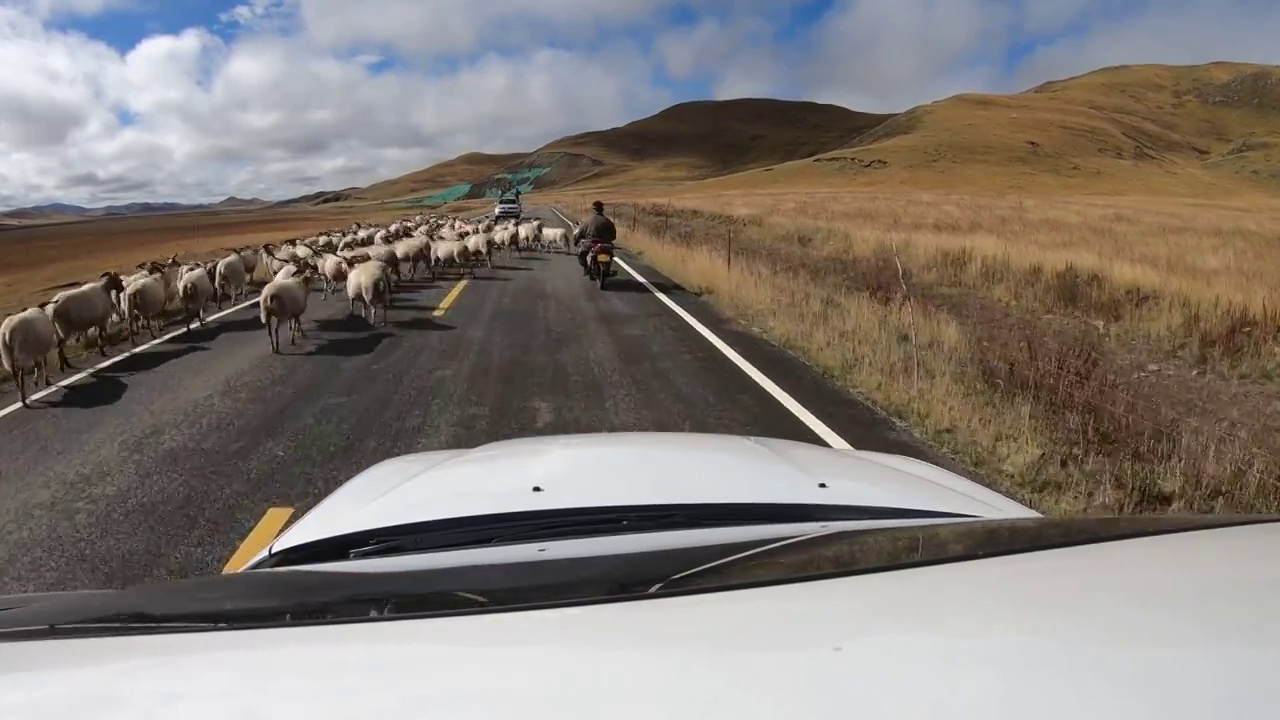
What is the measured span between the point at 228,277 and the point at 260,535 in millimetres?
12153

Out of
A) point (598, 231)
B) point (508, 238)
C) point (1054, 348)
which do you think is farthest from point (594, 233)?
point (1054, 348)

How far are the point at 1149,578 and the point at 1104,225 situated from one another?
1440 inches

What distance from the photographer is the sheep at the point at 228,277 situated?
611 inches

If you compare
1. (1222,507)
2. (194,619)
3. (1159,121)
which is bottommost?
(1222,507)

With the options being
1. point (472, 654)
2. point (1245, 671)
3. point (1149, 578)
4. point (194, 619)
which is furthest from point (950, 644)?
point (194, 619)

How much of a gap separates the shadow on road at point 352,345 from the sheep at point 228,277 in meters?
4.65

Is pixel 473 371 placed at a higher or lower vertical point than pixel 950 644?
lower

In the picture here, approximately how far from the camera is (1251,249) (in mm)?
24000

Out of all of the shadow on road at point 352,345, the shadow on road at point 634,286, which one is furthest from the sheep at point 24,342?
the shadow on road at point 634,286

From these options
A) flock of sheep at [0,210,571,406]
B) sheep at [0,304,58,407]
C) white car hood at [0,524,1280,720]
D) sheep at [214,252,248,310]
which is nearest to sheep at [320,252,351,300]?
flock of sheep at [0,210,571,406]

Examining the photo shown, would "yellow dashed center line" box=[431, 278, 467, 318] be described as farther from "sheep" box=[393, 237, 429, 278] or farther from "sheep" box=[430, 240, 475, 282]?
"sheep" box=[430, 240, 475, 282]

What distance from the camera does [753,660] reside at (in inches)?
62.0

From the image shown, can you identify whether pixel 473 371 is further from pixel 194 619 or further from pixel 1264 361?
pixel 1264 361

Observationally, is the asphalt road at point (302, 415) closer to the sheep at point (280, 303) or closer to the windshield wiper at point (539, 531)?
the sheep at point (280, 303)
